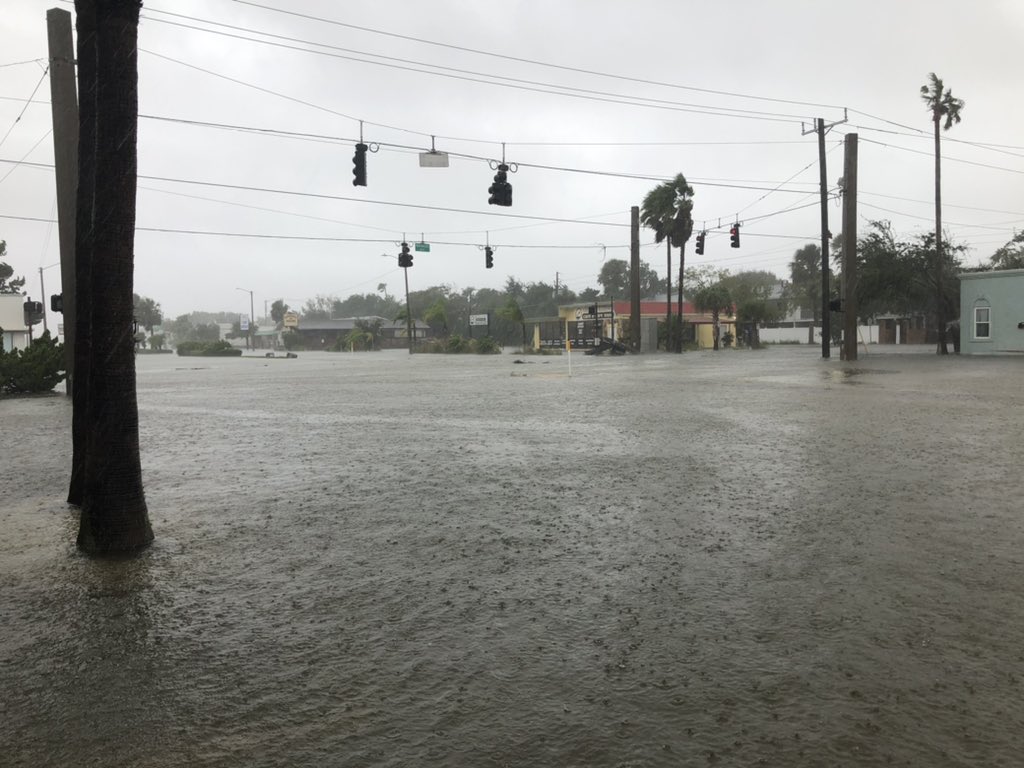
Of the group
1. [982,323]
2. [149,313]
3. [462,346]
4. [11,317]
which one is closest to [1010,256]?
[982,323]

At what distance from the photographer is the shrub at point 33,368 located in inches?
917

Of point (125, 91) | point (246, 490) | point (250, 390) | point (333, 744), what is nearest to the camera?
point (333, 744)

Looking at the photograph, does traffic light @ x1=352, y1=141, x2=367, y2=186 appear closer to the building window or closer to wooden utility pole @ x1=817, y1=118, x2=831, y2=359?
wooden utility pole @ x1=817, y1=118, x2=831, y2=359

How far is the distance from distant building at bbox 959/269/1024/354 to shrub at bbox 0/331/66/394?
1590 inches

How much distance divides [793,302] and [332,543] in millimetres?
93041

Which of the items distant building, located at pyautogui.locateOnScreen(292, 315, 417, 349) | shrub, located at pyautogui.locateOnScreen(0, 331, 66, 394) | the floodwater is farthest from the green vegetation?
the floodwater

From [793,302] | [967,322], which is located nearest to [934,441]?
[967,322]

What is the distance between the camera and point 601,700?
3.63m

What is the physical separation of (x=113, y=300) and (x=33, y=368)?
65.9 feet

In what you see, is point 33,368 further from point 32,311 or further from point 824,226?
point 824,226

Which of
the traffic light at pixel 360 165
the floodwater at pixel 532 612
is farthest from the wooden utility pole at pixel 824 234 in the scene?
the floodwater at pixel 532 612

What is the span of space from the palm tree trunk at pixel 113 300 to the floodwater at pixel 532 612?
0.40 m

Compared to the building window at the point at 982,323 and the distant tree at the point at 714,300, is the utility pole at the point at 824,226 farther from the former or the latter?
the distant tree at the point at 714,300

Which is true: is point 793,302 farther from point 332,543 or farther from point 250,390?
point 332,543
